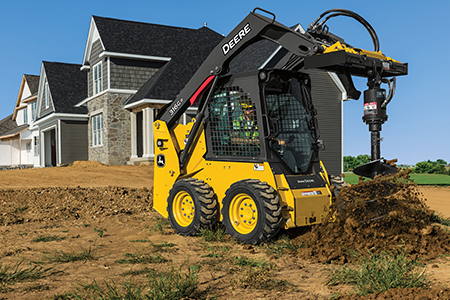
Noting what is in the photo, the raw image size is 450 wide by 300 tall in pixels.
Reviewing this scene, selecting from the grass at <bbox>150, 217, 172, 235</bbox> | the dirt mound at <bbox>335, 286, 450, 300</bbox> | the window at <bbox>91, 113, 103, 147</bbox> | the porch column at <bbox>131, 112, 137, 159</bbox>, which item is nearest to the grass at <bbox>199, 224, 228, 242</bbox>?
the grass at <bbox>150, 217, 172, 235</bbox>

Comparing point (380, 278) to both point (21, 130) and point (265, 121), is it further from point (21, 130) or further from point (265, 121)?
point (21, 130)

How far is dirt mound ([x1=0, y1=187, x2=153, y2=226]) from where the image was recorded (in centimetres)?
1045

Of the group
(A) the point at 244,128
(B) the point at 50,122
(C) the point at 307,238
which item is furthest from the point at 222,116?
(B) the point at 50,122

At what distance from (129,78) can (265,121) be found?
1820cm

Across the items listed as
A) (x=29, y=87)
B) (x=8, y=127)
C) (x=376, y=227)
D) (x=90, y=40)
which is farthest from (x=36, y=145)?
(x=376, y=227)

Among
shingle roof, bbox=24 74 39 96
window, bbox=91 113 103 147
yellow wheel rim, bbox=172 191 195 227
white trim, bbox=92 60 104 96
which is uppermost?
shingle roof, bbox=24 74 39 96

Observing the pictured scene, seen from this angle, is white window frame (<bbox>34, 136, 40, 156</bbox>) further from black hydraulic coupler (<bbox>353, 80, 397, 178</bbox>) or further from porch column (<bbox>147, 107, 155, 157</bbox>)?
black hydraulic coupler (<bbox>353, 80, 397, 178</bbox>)

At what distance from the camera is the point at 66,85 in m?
28.5

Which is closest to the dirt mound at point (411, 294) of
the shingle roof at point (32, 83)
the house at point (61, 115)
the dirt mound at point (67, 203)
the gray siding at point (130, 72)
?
the dirt mound at point (67, 203)

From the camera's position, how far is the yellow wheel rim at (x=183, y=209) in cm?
767

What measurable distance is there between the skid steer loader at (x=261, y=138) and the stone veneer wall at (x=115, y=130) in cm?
1536

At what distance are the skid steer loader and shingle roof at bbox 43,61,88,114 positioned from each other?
20055mm

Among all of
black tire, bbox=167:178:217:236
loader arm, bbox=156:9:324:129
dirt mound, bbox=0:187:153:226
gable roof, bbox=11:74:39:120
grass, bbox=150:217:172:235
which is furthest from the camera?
gable roof, bbox=11:74:39:120

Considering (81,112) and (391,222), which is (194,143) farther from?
(81,112)
